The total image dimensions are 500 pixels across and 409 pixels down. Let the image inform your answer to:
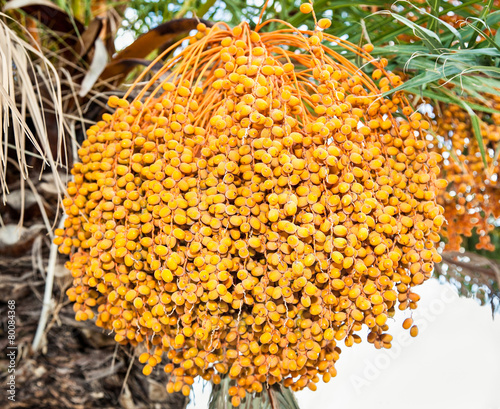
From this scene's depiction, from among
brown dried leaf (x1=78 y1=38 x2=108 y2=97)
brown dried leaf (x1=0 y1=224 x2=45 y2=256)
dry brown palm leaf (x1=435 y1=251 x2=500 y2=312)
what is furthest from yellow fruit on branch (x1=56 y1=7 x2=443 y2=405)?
dry brown palm leaf (x1=435 y1=251 x2=500 y2=312)

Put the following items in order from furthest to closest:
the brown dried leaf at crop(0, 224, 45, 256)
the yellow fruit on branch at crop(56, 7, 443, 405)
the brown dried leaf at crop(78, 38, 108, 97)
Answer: the brown dried leaf at crop(0, 224, 45, 256) < the brown dried leaf at crop(78, 38, 108, 97) < the yellow fruit on branch at crop(56, 7, 443, 405)

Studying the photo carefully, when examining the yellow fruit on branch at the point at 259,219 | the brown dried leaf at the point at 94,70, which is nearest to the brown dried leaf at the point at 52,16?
the brown dried leaf at the point at 94,70

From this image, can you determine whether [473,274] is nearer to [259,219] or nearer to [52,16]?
[259,219]

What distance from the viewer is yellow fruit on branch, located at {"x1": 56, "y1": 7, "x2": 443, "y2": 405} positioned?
1.98 feet

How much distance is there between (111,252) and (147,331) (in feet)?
0.48

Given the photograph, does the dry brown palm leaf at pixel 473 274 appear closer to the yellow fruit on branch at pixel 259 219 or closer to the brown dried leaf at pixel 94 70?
the yellow fruit on branch at pixel 259 219

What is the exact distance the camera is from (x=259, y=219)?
2.07ft

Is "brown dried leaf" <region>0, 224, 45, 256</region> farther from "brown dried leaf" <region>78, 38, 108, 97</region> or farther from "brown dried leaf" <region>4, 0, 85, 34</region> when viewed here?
"brown dried leaf" <region>4, 0, 85, 34</region>

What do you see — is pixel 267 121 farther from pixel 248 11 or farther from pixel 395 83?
pixel 248 11

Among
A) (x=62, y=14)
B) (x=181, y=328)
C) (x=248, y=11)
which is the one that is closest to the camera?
(x=181, y=328)

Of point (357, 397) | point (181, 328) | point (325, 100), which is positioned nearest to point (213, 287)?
point (181, 328)

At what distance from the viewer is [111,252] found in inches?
26.5

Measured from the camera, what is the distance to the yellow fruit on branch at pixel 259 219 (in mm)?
Result: 604

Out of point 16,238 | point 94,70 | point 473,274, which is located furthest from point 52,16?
point 473,274
